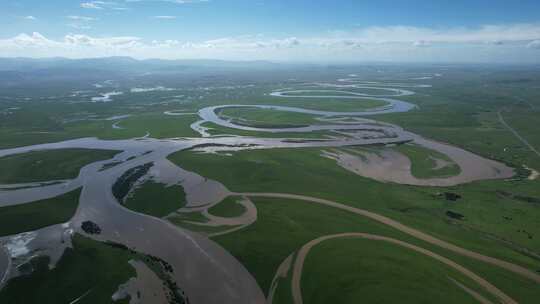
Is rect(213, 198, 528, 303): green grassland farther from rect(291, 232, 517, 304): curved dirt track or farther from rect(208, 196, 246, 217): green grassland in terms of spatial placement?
rect(208, 196, 246, 217): green grassland

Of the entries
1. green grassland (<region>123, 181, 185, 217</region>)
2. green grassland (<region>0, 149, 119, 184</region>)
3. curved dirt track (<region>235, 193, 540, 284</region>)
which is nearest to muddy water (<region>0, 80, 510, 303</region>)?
green grassland (<region>123, 181, 185, 217</region>)

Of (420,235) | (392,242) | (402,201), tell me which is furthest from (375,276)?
A: (402,201)

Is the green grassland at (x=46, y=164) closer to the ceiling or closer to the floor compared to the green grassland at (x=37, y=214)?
closer to the ceiling

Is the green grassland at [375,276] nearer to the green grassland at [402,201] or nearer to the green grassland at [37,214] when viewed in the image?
the green grassland at [402,201]

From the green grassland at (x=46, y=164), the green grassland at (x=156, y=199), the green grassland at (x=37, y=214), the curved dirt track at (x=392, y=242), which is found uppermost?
the green grassland at (x=46, y=164)

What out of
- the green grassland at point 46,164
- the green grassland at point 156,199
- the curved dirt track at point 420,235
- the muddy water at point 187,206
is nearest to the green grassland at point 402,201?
the curved dirt track at point 420,235

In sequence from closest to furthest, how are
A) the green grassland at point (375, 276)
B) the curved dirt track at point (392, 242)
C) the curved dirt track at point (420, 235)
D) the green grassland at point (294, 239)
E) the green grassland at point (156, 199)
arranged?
the green grassland at point (375, 276) < the curved dirt track at point (392, 242) < the green grassland at point (294, 239) < the curved dirt track at point (420, 235) < the green grassland at point (156, 199)

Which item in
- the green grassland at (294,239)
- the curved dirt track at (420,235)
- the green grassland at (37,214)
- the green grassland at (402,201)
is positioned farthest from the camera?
the green grassland at (37,214)
